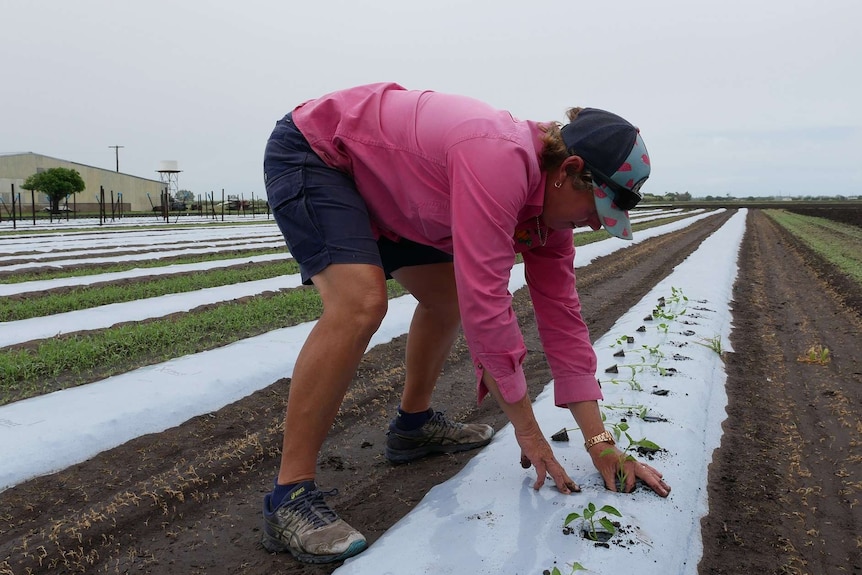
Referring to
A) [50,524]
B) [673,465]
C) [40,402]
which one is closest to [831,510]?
[673,465]

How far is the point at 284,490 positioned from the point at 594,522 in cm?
84

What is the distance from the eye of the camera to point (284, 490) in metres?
1.74

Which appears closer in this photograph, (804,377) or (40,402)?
(40,402)

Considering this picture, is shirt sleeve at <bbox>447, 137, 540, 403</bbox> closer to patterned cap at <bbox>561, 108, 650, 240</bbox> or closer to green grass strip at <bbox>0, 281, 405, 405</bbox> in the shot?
patterned cap at <bbox>561, 108, 650, 240</bbox>

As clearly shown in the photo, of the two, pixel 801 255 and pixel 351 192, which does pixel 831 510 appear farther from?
pixel 801 255

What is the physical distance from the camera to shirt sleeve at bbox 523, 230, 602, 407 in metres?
1.89

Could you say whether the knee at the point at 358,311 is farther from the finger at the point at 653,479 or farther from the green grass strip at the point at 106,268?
the green grass strip at the point at 106,268

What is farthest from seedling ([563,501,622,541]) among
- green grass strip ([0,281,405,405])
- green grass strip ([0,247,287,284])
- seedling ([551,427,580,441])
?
green grass strip ([0,247,287,284])

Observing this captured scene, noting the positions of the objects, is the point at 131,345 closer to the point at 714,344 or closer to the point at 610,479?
the point at 610,479

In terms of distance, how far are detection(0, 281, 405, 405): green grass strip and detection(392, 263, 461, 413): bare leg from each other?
1489mm

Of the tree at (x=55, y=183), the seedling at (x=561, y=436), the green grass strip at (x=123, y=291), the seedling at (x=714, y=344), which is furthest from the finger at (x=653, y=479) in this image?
the tree at (x=55, y=183)

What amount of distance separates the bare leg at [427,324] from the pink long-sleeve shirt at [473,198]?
23 cm

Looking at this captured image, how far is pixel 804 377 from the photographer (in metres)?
3.70

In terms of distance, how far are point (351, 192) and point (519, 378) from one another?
2.26ft
